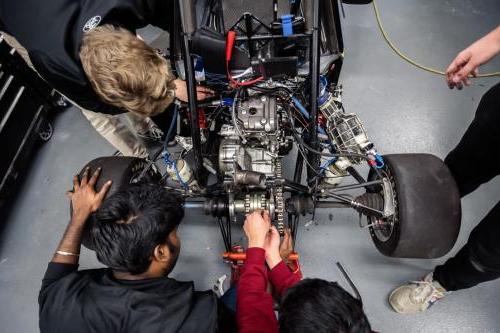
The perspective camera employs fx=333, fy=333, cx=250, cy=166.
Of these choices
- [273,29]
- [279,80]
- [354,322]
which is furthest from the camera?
[279,80]

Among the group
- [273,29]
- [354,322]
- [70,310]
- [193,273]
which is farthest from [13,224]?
[354,322]

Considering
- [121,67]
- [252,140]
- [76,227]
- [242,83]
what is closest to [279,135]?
[252,140]

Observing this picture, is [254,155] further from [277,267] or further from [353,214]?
[353,214]

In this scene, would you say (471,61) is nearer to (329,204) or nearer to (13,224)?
(329,204)

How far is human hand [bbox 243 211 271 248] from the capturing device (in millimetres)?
1304

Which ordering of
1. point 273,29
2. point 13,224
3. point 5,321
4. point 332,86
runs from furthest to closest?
point 13,224 → point 5,321 → point 332,86 → point 273,29

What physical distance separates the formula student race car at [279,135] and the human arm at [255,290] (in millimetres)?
117

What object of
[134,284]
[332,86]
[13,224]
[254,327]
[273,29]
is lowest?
[13,224]

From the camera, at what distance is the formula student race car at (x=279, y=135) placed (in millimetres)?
1166

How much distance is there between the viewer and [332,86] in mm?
1489

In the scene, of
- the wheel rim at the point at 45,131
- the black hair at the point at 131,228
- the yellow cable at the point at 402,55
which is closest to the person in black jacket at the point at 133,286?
the black hair at the point at 131,228

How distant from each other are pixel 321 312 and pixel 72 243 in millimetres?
1000

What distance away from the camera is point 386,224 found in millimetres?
1406

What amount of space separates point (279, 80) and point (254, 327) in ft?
2.98
